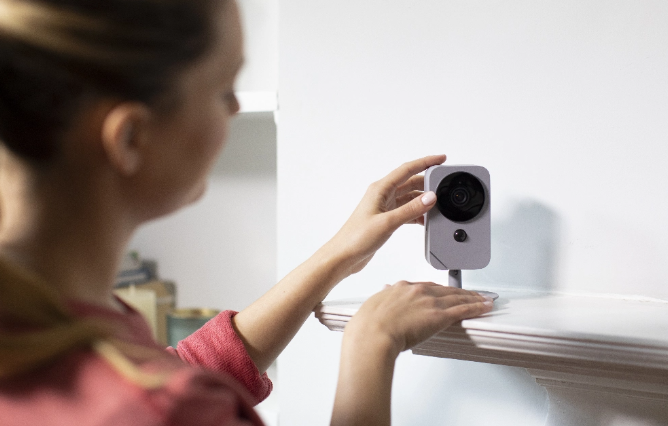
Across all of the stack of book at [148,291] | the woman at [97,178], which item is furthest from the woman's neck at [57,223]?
the stack of book at [148,291]

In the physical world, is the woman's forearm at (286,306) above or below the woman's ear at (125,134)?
A: below

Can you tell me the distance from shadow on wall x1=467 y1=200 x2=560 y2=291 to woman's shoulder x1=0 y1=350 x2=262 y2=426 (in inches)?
21.7

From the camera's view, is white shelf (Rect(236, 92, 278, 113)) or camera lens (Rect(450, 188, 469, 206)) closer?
camera lens (Rect(450, 188, 469, 206))

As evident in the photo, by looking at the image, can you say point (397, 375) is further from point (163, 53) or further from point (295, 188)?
point (163, 53)

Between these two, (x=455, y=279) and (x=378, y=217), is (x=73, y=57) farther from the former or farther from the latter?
(x=455, y=279)

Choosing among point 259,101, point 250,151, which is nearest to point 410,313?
point 259,101

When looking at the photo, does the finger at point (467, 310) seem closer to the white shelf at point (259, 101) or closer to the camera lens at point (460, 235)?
the camera lens at point (460, 235)

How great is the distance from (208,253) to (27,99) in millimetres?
1030

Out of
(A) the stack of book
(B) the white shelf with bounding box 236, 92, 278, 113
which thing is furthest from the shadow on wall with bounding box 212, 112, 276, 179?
(A) the stack of book

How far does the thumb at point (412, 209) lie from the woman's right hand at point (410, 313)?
8 cm

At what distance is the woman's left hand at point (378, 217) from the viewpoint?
69cm

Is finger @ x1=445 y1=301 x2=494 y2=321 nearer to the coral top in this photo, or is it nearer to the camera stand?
the camera stand

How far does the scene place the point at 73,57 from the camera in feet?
1.20

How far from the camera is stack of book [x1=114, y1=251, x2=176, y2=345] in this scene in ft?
4.28
